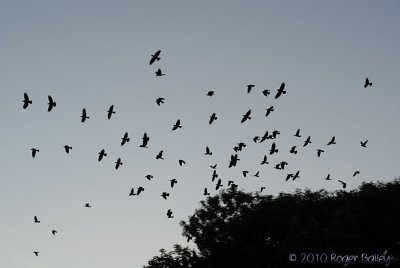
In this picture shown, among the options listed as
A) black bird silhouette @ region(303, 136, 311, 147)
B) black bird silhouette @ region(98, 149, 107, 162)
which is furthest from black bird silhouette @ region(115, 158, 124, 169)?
black bird silhouette @ region(303, 136, 311, 147)

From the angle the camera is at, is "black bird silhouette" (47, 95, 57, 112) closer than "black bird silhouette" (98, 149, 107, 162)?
Yes

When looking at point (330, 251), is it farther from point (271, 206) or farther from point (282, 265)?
point (271, 206)

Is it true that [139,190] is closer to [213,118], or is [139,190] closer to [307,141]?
[213,118]

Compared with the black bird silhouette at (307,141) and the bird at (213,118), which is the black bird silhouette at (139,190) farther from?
the black bird silhouette at (307,141)

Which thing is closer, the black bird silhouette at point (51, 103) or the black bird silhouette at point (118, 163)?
the black bird silhouette at point (51, 103)

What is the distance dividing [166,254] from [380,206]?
21.4m

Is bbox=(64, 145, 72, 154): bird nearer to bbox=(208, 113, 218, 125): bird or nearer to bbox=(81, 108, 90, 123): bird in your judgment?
bbox=(81, 108, 90, 123): bird

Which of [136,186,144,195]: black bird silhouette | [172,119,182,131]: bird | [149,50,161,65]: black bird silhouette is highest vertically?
[149,50,161,65]: black bird silhouette

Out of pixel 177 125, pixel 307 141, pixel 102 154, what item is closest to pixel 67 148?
pixel 102 154

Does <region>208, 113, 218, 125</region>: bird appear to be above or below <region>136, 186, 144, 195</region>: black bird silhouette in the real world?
above

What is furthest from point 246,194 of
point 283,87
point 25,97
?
point 25,97

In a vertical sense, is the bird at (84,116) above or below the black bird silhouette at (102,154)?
above

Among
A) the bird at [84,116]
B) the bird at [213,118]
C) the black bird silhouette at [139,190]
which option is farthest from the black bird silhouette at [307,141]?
the bird at [84,116]

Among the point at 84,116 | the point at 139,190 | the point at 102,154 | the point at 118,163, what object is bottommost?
the point at 139,190
